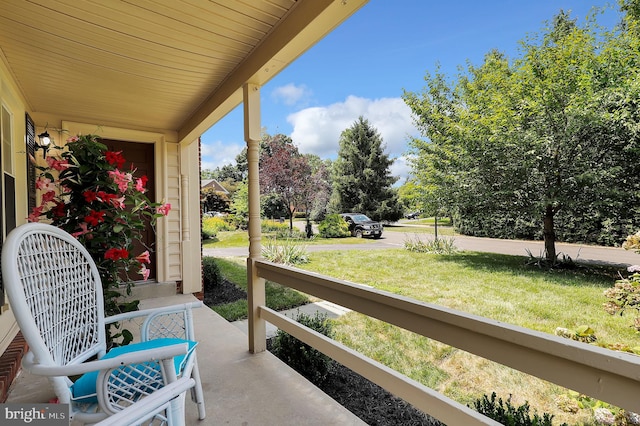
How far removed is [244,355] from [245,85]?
84.4 inches

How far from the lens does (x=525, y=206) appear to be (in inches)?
196

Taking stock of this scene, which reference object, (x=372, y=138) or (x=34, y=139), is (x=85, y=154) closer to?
(x=34, y=139)

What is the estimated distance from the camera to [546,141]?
415 centimetres

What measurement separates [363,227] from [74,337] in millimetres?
11334

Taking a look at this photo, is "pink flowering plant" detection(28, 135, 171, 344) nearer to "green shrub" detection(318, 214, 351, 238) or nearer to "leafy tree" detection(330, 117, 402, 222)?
"green shrub" detection(318, 214, 351, 238)

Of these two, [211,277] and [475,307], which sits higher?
[211,277]

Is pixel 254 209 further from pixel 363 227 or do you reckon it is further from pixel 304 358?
pixel 363 227

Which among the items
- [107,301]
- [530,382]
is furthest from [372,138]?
[107,301]

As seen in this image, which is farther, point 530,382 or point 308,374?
point 530,382

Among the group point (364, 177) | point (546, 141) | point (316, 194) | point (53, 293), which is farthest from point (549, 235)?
point (364, 177)

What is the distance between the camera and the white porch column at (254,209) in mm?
2385

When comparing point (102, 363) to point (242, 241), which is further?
point (242, 241)

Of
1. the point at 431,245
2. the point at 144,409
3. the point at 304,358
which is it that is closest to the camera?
the point at 144,409

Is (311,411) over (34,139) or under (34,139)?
under
